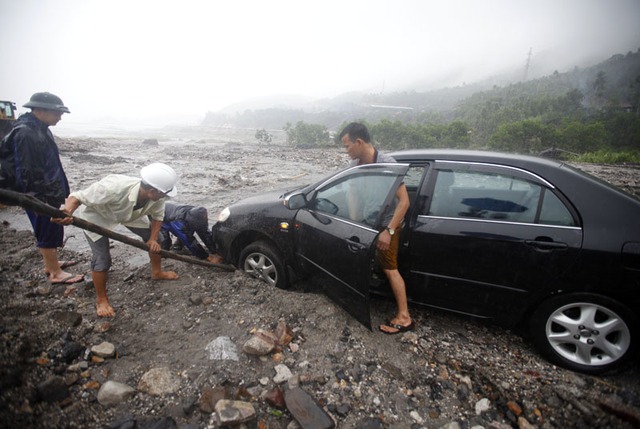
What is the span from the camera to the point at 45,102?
10.4 ft

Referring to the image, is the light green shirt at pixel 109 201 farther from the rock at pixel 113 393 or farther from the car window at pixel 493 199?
the car window at pixel 493 199

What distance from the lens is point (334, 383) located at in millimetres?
2342

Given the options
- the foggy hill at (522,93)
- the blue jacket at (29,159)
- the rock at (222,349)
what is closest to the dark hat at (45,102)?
the blue jacket at (29,159)

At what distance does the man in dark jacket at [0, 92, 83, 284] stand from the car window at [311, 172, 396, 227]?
2746mm

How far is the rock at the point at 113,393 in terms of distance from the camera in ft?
6.72

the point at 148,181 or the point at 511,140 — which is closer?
the point at 148,181

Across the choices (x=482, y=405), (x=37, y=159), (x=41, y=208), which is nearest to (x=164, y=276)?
(x=41, y=208)

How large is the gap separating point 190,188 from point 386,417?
8.93 metres

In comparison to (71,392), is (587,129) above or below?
above

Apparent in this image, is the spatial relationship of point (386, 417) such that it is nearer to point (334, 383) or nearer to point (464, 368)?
point (334, 383)

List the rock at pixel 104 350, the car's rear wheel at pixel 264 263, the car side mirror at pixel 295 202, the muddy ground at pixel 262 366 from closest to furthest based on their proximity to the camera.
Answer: the muddy ground at pixel 262 366, the rock at pixel 104 350, the car side mirror at pixel 295 202, the car's rear wheel at pixel 264 263

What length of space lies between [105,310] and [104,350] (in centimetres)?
63

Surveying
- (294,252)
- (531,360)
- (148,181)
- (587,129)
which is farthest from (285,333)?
(587,129)

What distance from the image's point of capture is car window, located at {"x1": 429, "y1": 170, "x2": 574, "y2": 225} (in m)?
2.42
